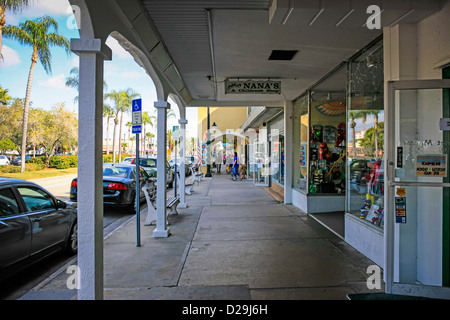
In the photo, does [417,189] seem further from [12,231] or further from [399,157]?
[12,231]

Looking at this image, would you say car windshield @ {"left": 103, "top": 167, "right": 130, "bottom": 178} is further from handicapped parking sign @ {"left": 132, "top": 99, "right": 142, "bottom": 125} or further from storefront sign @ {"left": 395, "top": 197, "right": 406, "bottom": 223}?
storefront sign @ {"left": 395, "top": 197, "right": 406, "bottom": 223}

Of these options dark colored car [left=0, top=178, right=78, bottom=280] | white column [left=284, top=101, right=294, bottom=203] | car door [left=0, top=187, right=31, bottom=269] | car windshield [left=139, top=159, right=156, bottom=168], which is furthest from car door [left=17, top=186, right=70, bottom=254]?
car windshield [left=139, top=159, right=156, bottom=168]

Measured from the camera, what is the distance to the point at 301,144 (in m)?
9.60

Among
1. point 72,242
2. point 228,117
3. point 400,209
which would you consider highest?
point 228,117

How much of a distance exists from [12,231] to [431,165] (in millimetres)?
5106

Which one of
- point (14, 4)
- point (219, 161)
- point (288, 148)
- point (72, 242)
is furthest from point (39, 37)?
point (72, 242)

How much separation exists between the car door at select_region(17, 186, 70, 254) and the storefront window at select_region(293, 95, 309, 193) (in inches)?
247

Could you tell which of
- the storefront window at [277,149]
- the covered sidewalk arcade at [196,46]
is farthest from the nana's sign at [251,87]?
the storefront window at [277,149]

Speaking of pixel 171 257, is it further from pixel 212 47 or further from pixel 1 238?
pixel 212 47

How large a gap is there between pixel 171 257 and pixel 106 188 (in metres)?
4.54

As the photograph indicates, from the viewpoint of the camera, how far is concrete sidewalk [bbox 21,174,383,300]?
373 centimetres

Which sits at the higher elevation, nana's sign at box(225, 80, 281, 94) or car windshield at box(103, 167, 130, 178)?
nana's sign at box(225, 80, 281, 94)
